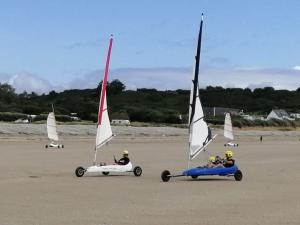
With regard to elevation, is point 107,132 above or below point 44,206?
above

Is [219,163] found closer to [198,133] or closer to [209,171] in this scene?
[209,171]

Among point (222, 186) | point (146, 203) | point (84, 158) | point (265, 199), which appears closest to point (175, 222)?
point (146, 203)

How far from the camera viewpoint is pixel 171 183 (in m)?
19.9

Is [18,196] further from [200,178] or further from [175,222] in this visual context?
[200,178]

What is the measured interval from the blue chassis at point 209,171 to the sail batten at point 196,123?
807 mm

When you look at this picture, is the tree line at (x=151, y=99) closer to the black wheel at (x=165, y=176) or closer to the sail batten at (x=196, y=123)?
the sail batten at (x=196, y=123)

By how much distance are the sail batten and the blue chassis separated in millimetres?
807

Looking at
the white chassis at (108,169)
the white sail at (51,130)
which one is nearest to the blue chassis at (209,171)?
the white chassis at (108,169)

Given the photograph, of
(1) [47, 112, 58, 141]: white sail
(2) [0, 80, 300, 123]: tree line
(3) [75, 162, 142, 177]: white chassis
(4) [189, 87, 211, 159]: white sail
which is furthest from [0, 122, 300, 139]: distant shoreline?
(2) [0, 80, 300, 123]: tree line

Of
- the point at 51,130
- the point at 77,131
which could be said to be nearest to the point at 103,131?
the point at 51,130

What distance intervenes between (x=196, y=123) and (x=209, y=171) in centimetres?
172

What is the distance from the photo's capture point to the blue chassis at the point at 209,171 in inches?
814

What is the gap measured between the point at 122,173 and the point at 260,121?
313ft

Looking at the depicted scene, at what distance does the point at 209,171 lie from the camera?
20859 mm
